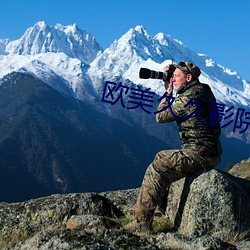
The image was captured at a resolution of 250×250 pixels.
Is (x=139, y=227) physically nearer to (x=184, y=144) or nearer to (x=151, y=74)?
(x=184, y=144)

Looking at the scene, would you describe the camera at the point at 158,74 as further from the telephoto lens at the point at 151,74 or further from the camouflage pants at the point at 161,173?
the camouflage pants at the point at 161,173

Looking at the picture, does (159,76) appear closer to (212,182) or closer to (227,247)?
(212,182)

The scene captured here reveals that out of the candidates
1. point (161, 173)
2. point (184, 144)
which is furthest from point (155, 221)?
point (184, 144)

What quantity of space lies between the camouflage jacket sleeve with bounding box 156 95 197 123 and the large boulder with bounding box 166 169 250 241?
1350 mm

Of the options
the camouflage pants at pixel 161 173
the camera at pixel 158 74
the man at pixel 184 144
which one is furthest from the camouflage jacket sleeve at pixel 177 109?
the camouflage pants at pixel 161 173

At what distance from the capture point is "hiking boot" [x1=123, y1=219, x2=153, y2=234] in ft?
33.6

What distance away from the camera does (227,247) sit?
764 centimetres

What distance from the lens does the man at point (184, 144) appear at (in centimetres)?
1059

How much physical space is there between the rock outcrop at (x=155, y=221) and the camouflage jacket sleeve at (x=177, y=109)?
137 cm

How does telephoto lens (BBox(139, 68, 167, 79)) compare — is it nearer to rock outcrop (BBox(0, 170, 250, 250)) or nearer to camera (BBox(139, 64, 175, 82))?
camera (BBox(139, 64, 175, 82))

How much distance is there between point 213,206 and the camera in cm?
998

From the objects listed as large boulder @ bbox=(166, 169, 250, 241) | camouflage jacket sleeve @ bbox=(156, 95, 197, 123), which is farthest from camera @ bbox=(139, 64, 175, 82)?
large boulder @ bbox=(166, 169, 250, 241)

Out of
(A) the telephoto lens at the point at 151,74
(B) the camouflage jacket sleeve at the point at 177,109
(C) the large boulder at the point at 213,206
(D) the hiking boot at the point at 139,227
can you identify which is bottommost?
(D) the hiking boot at the point at 139,227

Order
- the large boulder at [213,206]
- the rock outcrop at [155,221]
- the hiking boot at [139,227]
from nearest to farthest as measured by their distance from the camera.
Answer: the rock outcrop at [155,221] → the large boulder at [213,206] → the hiking boot at [139,227]
